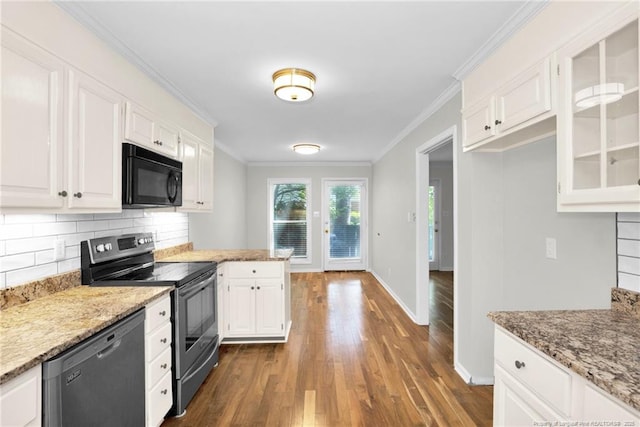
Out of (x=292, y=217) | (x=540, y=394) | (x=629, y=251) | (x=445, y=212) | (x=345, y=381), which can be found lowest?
(x=345, y=381)

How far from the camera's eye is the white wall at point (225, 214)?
4.02 metres

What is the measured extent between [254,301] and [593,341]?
261 centimetres

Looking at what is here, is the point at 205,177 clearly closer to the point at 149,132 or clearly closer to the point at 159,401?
the point at 149,132

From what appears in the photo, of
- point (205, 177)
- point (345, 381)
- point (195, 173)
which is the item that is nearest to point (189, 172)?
point (195, 173)

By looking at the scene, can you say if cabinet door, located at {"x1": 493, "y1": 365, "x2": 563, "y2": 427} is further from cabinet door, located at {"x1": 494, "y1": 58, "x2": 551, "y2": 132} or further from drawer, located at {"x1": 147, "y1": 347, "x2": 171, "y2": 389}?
drawer, located at {"x1": 147, "y1": 347, "x2": 171, "y2": 389}

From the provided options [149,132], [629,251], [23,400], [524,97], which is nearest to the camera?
[23,400]

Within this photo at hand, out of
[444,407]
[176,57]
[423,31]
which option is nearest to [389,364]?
[444,407]

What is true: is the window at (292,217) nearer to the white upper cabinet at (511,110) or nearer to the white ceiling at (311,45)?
the white ceiling at (311,45)

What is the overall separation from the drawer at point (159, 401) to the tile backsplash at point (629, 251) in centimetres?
253

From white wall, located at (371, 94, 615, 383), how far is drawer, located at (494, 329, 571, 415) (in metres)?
0.68

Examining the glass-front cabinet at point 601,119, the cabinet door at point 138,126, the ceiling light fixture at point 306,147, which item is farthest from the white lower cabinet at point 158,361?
the ceiling light fixture at point 306,147

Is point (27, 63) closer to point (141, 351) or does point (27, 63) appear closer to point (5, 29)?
point (5, 29)

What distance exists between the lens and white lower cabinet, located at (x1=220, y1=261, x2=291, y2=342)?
306 cm

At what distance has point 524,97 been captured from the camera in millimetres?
1562
